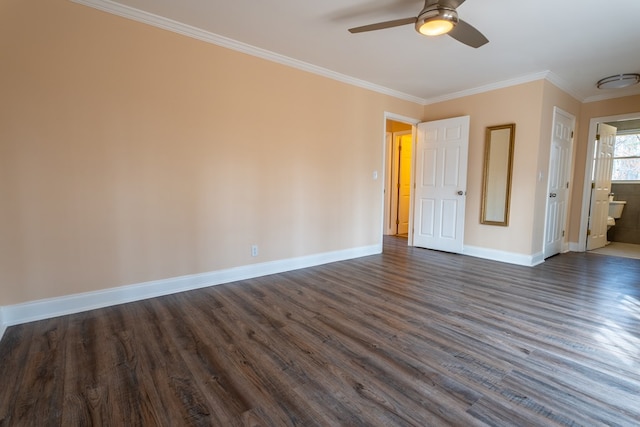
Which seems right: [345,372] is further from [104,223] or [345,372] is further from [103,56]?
[103,56]

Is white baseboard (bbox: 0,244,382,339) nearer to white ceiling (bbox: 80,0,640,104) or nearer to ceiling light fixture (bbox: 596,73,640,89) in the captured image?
white ceiling (bbox: 80,0,640,104)

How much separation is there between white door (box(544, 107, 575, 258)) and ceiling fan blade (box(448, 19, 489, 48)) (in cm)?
266

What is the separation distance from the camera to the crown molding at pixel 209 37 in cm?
250

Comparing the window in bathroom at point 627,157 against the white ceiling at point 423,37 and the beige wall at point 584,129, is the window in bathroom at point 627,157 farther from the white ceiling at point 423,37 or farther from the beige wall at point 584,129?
the white ceiling at point 423,37

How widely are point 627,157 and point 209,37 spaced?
7763 millimetres

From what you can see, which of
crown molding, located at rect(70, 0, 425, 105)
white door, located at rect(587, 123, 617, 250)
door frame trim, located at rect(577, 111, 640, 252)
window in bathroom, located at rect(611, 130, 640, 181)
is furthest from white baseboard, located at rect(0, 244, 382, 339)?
window in bathroom, located at rect(611, 130, 640, 181)

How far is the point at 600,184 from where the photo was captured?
5098 millimetres

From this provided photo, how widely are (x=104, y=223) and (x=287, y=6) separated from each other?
2.45 m

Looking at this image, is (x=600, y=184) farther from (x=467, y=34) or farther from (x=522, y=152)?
(x=467, y=34)

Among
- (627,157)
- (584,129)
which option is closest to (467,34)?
(584,129)

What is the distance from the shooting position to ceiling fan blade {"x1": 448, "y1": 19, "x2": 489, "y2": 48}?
2.23m

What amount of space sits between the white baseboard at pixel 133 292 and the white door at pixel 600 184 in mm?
4817

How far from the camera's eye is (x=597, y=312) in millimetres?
2605

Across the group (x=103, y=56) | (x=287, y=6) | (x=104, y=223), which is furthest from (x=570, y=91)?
(x=104, y=223)
